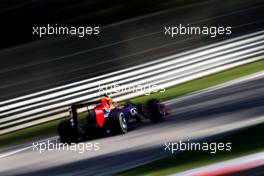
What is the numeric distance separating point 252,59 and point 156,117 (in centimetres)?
540

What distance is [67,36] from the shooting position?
15.4m

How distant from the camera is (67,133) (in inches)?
427

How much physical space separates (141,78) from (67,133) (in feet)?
14.3

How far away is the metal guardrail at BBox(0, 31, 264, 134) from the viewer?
14.2m

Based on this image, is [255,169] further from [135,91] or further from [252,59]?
[252,59]

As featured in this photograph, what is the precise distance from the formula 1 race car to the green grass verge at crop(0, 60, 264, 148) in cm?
177

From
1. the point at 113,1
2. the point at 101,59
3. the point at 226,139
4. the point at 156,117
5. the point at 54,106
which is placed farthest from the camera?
the point at 113,1

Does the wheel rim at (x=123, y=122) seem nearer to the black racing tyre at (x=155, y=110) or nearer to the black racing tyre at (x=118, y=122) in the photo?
the black racing tyre at (x=118, y=122)

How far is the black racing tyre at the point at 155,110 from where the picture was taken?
10844mm

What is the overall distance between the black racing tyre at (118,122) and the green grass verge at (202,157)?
7.65ft

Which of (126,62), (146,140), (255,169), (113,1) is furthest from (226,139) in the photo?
(113,1)
